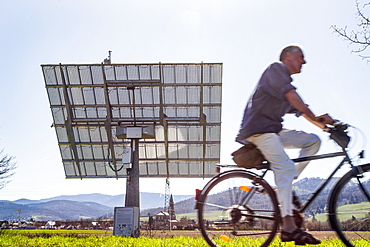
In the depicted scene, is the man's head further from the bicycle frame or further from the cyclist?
the bicycle frame

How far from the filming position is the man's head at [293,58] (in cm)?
414

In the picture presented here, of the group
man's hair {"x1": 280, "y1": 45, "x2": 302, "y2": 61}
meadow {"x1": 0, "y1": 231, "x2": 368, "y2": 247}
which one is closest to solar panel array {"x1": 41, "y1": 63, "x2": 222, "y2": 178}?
meadow {"x1": 0, "y1": 231, "x2": 368, "y2": 247}

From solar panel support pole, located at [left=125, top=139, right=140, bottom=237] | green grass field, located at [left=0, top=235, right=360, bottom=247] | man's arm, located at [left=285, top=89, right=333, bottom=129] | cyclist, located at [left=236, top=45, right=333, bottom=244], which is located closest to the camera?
cyclist, located at [left=236, top=45, right=333, bottom=244]

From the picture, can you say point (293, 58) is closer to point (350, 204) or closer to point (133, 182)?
point (350, 204)

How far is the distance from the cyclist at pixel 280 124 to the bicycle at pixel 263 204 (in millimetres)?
157

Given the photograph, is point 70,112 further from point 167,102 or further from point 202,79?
point 202,79

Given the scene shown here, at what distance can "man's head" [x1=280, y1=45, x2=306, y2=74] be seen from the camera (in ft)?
13.6

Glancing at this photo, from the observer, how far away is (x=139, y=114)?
1705cm

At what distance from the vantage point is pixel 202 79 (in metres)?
15.7

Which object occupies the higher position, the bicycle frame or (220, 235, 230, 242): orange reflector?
the bicycle frame

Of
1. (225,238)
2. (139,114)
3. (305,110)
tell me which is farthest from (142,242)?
(139,114)

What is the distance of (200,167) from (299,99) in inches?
568

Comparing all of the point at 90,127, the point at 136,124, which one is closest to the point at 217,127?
the point at 136,124

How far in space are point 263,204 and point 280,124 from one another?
2.83 ft
